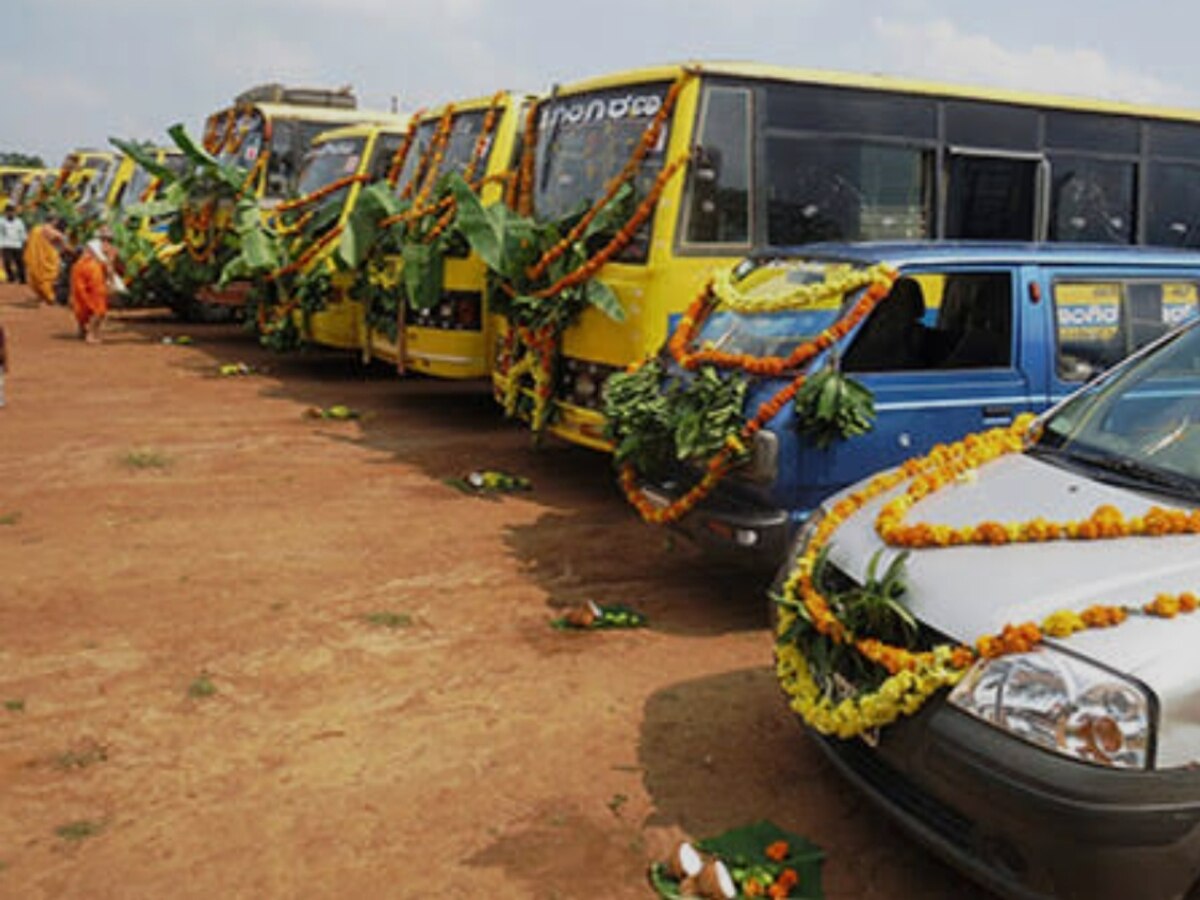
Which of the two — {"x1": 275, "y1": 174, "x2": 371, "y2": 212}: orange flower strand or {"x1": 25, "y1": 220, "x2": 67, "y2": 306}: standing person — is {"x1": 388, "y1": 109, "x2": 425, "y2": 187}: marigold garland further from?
{"x1": 25, "y1": 220, "x2": 67, "y2": 306}: standing person

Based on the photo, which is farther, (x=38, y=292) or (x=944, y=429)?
(x=38, y=292)

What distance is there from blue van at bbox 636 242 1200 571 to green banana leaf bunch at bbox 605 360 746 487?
0.09m

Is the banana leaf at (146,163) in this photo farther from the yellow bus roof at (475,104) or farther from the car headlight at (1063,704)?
the car headlight at (1063,704)

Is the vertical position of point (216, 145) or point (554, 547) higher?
point (216, 145)

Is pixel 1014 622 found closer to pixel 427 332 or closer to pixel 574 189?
pixel 574 189

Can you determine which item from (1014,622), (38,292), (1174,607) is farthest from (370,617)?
(38,292)

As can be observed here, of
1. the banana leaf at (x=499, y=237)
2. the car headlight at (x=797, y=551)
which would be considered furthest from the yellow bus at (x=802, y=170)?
the car headlight at (x=797, y=551)

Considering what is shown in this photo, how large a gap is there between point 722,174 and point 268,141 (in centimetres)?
925

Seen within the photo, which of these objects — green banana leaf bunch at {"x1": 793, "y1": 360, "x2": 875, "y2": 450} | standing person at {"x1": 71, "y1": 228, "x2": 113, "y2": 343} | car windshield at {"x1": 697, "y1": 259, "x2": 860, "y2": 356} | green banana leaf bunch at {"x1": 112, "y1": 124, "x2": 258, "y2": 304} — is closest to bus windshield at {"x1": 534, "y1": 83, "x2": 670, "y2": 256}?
car windshield at {"x1": 697, "y1": 259, "x2": 860, "y2": 356}

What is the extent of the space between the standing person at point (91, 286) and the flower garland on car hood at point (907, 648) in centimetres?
1311

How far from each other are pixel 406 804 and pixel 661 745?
0.97 m

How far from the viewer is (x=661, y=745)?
4.06 m

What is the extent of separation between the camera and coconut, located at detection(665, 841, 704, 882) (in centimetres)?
320

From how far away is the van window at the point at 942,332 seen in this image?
534 centimetres
